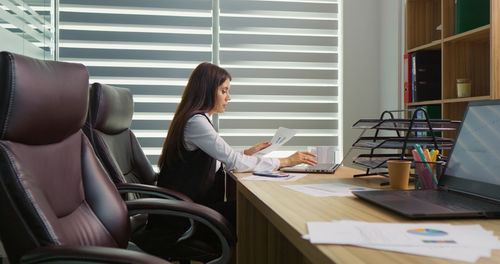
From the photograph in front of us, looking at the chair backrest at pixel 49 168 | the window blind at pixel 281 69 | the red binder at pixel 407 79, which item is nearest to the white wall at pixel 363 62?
the window blind at pixel 281 69

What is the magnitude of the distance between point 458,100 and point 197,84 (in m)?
1.46

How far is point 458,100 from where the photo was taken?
239 centimetres

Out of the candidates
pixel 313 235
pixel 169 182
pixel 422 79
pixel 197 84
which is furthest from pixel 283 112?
pixel 313 235

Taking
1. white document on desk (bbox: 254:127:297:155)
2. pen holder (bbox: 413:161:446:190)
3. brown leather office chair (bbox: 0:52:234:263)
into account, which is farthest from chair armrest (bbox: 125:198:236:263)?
white document on desk (bbox: 254:127:297:155)

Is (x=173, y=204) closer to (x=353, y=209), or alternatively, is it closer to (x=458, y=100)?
(x=353, y=209)

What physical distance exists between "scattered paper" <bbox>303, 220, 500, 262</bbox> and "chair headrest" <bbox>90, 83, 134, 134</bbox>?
132 centimetres

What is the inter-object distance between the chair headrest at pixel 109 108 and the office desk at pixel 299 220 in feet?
2.21

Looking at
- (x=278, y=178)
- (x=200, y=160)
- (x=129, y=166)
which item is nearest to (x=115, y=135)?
(x=129, y=166)

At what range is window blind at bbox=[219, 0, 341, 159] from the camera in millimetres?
3293

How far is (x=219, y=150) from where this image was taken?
198 centimetres

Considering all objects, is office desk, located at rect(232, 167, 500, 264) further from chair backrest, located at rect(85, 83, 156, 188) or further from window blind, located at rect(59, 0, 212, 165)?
window blind, located at rect(59, 0, 212, 165)

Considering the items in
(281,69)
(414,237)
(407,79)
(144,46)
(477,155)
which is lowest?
(414,237)

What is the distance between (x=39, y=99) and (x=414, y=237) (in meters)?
0.88

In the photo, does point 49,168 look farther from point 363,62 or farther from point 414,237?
point 363,62
